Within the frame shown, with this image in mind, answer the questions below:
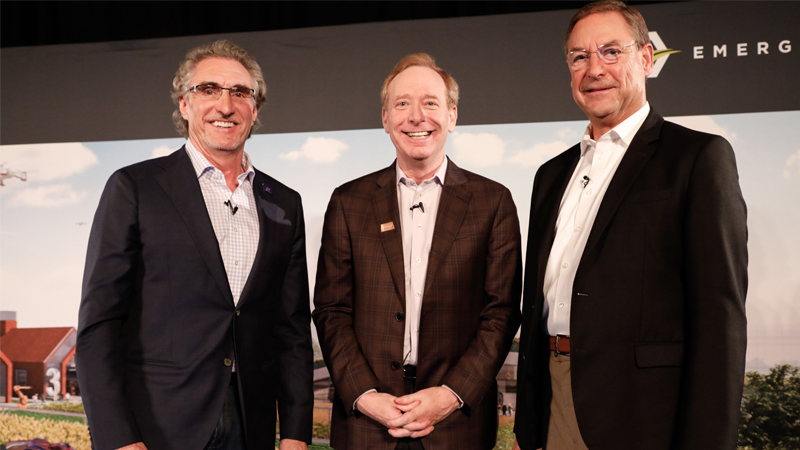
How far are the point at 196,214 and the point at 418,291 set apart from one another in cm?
86

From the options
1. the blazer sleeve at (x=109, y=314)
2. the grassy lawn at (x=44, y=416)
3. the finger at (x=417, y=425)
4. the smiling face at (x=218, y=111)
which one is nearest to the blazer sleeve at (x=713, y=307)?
the finger at (x=417, y=425)

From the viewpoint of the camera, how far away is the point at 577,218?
195 centimetres

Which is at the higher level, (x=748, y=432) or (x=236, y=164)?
(x=236, y=164)

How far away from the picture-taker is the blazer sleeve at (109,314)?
1869 millimetres

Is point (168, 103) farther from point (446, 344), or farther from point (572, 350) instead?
point (572, 350)

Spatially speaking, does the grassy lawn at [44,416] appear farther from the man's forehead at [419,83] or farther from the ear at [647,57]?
the ear at [647,57]

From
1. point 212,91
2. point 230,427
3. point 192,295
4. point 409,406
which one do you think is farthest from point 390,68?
point 230,427

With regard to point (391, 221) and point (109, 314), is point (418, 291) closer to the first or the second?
point (391, 221)

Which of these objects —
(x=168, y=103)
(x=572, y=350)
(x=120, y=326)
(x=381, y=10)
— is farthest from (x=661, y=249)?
(x=168, y=103)

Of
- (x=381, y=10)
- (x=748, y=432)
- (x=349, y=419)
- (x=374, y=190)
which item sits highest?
(x=381, y=10)

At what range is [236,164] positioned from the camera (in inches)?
91.0

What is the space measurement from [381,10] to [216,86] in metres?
1.92

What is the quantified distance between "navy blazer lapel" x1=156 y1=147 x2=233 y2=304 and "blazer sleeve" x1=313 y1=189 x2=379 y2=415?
400mm

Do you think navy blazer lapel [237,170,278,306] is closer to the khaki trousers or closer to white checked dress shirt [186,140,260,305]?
white checked dress shirt [186,140,260,305]
